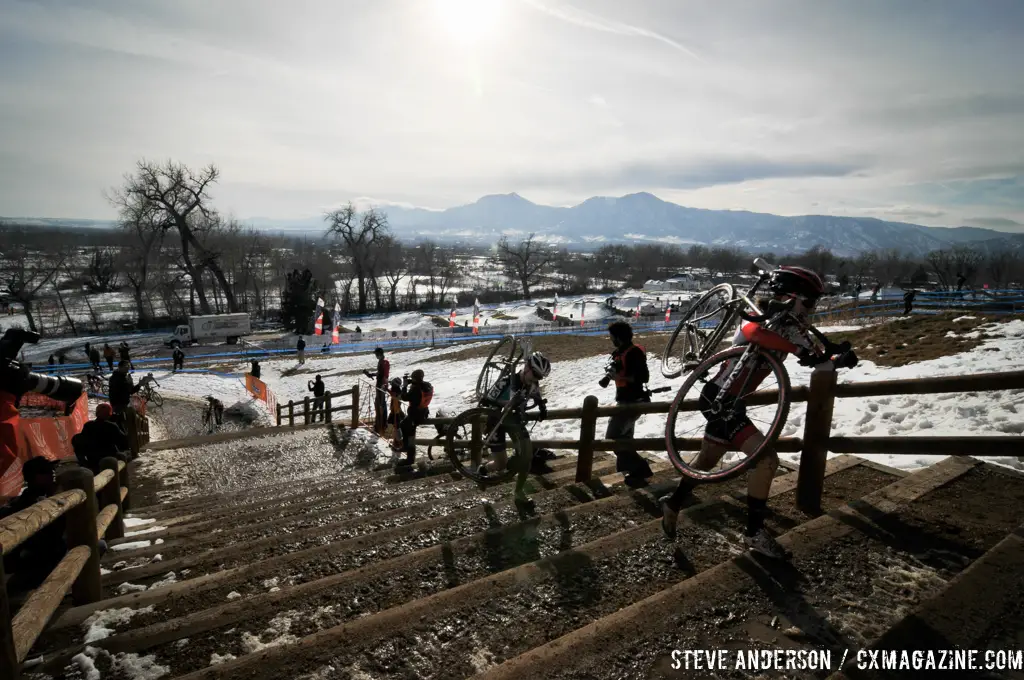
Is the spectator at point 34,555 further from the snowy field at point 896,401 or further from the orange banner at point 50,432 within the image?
the orange banner at point 50,432

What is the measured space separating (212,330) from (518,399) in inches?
1962

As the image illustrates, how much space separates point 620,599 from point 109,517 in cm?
501

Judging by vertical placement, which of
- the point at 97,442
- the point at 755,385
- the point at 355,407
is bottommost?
the point at 355,407

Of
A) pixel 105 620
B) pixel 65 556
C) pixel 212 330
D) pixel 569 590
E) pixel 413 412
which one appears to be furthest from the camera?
pixel 212 330

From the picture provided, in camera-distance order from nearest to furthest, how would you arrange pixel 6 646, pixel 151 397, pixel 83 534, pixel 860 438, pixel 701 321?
pixel 6 646
pixel 83 534
pixel 860 438
pixel 701 321
pixel 151 397

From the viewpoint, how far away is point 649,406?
609 centimetres

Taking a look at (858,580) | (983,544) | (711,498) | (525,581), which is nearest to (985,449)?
(983,544)

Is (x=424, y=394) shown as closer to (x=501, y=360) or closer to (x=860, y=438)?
(x=501, y=360)

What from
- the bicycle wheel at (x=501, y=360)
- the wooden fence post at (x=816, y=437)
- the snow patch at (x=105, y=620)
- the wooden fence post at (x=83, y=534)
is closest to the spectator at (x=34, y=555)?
the wooden fence post at (x=83, y=534)

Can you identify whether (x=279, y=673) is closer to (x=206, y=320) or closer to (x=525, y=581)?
(x=525, y=581)

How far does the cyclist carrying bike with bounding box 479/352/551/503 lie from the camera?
236 inches

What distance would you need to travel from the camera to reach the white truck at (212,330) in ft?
153

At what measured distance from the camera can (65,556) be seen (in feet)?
12.6

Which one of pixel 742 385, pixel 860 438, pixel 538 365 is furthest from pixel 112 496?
pixel 860 438
